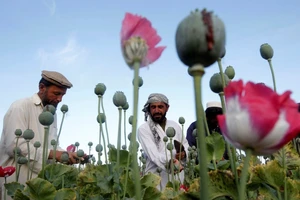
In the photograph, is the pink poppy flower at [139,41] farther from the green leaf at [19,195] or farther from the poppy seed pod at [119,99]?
the green leaf at [19,195]

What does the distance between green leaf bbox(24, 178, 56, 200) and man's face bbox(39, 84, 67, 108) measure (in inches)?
59.1

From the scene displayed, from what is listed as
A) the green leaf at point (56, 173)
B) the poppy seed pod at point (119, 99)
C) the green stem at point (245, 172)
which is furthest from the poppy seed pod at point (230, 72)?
the green leaf at point (56, 173)

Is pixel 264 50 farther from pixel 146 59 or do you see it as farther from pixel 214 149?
pixel 146 59

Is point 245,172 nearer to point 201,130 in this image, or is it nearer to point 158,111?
point 201,130

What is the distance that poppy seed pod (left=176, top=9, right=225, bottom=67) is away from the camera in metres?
0.48

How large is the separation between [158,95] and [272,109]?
2.83 m

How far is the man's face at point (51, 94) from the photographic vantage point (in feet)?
9.32

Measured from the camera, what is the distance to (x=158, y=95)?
133 inches

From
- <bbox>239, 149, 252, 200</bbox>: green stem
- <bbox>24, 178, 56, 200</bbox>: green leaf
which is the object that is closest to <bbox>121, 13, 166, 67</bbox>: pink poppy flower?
<bbox>239, 149, 252, 200</bbox>: green stem

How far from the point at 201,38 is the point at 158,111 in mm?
2909

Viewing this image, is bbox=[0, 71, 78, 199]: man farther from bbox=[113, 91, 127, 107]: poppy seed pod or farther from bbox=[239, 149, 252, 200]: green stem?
bbox=[239, 149, 252, 200]: green stem

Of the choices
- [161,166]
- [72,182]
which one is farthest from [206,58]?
[161,166]

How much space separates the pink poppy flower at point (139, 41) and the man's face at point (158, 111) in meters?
2.79

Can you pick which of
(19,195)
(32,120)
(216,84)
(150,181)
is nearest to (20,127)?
(32,120)
